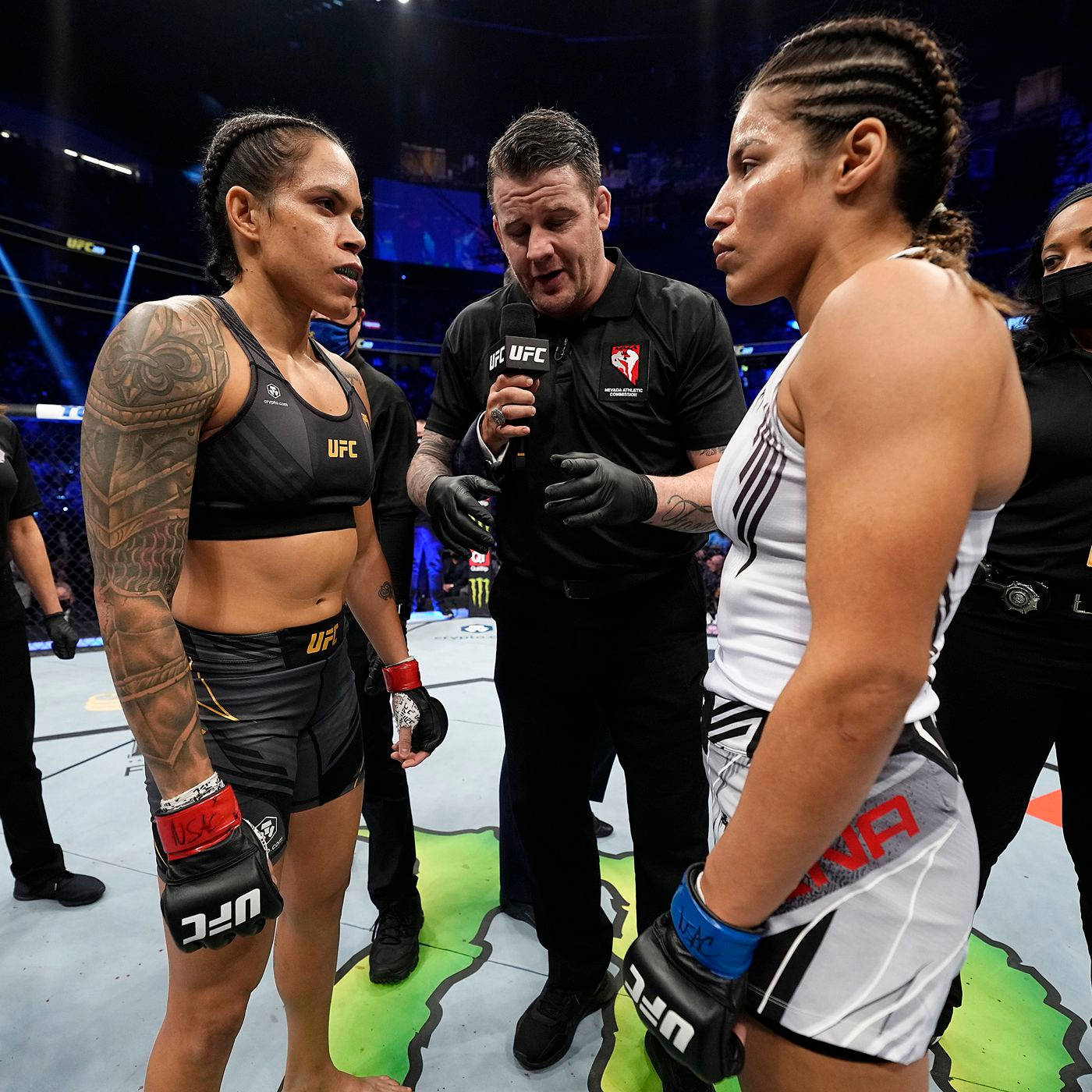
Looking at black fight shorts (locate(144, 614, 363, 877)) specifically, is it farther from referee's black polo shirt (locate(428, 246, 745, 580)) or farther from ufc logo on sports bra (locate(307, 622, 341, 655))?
referee's black polo shirt (locate(428, 246, 745, 580))

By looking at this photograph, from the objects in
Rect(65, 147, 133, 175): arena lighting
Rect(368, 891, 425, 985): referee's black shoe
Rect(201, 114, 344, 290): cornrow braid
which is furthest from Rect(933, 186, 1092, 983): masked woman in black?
Rect(65, 147, 133, 175): arena lighting

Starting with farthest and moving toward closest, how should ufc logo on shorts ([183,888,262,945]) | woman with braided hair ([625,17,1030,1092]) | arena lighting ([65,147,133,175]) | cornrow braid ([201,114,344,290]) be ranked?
arena lighting ([65,147,133,175]) < cornrow braid ([201,114,344,290]) < ufc logo on shorts ([183,888,262,945]) < woman with braided hair ([625,17,1030,1092])

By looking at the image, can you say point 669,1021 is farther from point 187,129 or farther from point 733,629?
point 187,129

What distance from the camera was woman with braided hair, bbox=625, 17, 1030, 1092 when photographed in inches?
23.6

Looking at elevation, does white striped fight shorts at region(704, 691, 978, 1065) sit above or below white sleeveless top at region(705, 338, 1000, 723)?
below

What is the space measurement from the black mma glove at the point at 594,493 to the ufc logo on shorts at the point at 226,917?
84 centimetres

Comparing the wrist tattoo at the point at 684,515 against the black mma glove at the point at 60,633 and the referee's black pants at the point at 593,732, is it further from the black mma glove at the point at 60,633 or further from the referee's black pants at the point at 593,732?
the black mma glove at the point at 60,633

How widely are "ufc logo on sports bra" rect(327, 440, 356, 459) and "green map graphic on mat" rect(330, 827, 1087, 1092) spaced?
150cm

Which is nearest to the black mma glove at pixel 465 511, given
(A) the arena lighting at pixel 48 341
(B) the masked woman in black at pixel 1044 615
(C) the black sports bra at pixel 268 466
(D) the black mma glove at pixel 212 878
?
(C) the black sports bra at pixel 268 466

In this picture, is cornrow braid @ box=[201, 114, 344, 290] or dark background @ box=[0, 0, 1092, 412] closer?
cornrow braid @ box=[201, 114, 344, 290]

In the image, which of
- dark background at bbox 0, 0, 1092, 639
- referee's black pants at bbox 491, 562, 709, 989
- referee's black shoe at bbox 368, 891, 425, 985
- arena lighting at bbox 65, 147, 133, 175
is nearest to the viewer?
referee's black pants at bbox 491, 562, 709, 989

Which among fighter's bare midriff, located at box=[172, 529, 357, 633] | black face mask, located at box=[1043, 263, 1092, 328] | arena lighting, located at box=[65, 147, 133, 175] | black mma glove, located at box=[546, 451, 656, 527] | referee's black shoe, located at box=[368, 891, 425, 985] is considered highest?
arena lighting, located at box=[65, 147, 133, 175]

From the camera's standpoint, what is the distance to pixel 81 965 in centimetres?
193

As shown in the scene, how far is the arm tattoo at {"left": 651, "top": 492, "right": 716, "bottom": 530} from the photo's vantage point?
58.6 inches
